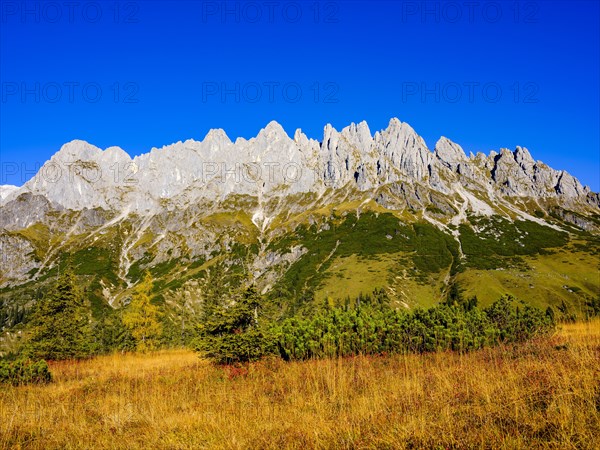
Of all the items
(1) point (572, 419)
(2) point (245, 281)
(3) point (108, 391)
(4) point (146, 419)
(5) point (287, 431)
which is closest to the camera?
(1) point (572, 419)

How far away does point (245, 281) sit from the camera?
1930cm

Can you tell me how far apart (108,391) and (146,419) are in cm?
560

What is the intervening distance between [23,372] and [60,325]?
18.0 m

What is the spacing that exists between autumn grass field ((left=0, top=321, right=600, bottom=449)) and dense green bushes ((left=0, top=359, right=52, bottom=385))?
8.20ft

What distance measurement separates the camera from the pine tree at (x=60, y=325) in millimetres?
29922

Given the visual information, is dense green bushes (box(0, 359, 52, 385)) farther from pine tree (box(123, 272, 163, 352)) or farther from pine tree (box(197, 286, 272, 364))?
pine tree (box(123, 272, 163, 352))

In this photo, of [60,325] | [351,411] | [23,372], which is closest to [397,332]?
[351,411]

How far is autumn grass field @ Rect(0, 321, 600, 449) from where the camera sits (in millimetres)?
5930

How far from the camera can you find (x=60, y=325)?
3111cm

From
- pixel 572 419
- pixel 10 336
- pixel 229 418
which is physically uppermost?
pixel 572 419

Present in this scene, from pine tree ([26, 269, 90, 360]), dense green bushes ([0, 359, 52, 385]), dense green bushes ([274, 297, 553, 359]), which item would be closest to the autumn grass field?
dense green bushes ([0, 359, 52, 385])

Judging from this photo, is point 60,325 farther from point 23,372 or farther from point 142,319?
point 142,319

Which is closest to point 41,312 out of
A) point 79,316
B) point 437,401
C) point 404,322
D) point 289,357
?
point 79,316

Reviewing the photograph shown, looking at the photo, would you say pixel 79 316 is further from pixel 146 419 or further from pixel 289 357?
pixel 146 419
